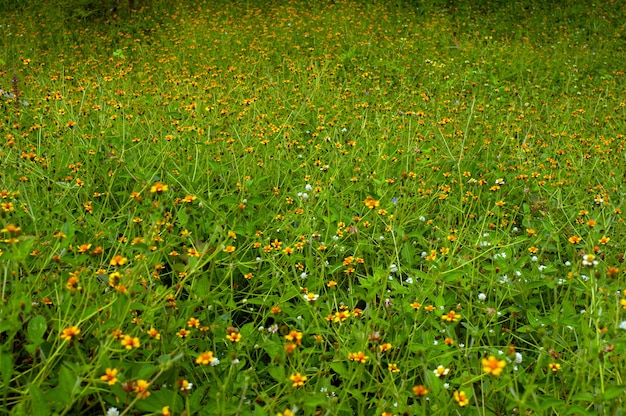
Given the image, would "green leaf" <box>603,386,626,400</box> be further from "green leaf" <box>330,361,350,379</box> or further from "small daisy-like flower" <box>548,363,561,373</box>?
"green leaf" <box>330,361,350,379</box>

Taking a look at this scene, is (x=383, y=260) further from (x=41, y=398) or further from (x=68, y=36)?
(x=68, y=36)

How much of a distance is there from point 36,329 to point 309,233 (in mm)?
1088

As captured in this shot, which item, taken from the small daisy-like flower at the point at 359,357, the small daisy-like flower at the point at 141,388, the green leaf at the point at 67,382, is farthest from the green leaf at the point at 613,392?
the green leaf at the point at 67,382

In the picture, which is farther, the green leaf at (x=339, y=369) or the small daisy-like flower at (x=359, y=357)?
the green leaf at (x=339, y=369)

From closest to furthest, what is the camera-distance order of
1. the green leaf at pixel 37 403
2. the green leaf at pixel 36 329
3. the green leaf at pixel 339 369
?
the green leaf at pixel 37 403 < the green leaf at pixel 36 329 < the green leaf at pixel 339 369

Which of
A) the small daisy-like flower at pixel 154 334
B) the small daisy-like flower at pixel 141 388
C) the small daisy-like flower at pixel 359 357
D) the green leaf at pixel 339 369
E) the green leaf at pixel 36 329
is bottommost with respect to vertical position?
the green leaf at pixel 339 369

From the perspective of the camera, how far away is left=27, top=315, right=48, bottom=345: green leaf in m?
1.41

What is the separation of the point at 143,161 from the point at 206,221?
0.58 m

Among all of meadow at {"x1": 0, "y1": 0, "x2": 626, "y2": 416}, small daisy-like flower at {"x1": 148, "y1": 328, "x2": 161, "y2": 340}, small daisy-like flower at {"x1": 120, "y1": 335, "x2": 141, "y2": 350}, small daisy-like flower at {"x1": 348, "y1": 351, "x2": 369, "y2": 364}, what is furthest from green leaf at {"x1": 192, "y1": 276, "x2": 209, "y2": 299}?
small daisy-like flower at {"x1": 348, "y1": 351, "x2": 369, "y2": 364}

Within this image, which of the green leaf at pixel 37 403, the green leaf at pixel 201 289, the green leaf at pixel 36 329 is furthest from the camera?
the green leaf at pixel 201 289

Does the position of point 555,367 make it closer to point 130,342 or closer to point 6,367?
point 130,342

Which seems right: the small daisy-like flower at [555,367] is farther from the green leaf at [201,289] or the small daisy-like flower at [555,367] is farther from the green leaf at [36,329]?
the green leaf at [36,329]

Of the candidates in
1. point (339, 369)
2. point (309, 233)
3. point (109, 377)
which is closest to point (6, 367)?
point (109, 377)

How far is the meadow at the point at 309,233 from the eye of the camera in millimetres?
1488
